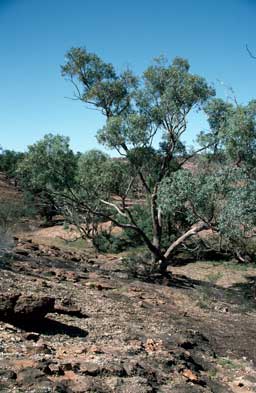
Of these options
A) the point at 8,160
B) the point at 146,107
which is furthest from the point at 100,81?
the point at 8,160

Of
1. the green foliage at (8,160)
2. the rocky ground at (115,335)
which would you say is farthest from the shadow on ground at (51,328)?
the green foliage at (8,160)

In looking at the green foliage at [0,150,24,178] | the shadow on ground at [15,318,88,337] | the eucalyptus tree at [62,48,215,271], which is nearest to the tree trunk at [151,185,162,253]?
the eucalyptus tree at [62,48,215,271]

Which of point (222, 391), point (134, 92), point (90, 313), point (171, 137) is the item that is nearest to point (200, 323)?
point (90, 313)

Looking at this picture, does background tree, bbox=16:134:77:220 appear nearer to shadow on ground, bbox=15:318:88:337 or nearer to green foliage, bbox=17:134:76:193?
green foliage, bbox=17:134:76:193

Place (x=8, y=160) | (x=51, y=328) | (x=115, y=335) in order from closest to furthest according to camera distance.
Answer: (x=51, y=328) < (x=115, y=335) < (x=8, y=160)

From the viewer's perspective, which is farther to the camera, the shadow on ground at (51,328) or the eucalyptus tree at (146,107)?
the eucalyptus tree at (146,107)

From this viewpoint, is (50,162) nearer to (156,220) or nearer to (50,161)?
(50,161)

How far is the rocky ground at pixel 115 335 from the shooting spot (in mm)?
6551

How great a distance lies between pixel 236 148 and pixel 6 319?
961 centimetres

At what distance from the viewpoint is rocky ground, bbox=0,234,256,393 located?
6.55 meters

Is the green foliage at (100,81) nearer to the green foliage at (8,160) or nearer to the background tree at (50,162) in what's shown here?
the background tree at (50,162)

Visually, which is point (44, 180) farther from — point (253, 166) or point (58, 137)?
Result: point (253, 166)

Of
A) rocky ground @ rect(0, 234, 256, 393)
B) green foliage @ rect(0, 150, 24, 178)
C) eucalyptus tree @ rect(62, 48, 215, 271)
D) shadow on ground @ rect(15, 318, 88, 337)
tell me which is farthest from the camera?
green foliage @ rect(0, 150, 24, 178)

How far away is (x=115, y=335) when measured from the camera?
29.7 ft
